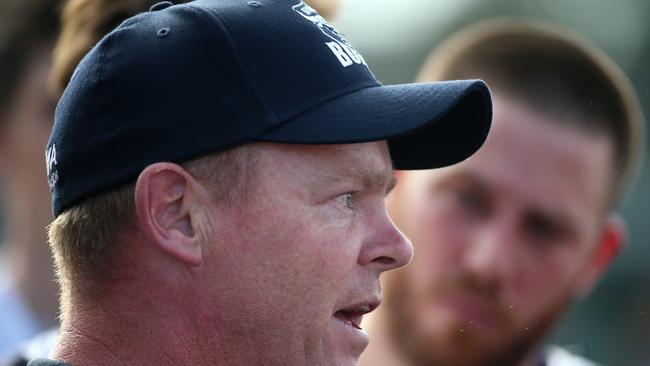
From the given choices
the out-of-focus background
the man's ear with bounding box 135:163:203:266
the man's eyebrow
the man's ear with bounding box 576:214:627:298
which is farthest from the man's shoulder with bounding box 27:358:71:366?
the man's ear with bounding box 576:214:627:298

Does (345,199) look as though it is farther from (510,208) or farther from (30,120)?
(30,120)

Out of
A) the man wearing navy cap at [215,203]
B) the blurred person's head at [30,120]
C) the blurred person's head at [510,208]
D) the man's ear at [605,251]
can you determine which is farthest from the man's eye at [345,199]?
the blurred person's head at [30,120]

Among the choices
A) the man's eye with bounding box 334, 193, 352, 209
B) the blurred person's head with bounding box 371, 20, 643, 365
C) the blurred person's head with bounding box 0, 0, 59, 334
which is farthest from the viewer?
the blurred person's head with bounding box 0, 0, 59, 334

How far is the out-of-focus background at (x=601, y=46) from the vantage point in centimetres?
651

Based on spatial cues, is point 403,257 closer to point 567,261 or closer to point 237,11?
point 237,11

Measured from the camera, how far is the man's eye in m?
2.52

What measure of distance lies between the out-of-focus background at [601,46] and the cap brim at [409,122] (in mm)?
676

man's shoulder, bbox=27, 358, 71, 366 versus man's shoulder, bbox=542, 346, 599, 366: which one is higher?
man's shoulder, bbox=27, 358, 71, 366

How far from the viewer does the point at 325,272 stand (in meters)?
2.47

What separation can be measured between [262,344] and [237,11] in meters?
0.60

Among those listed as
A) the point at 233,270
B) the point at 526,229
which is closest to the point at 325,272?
the point at 233,270

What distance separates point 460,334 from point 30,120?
1.66 meters

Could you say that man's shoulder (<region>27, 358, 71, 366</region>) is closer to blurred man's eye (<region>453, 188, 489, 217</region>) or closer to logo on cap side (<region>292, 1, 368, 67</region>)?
logo on cap side (<region>292, 1, 368, 67</region>)

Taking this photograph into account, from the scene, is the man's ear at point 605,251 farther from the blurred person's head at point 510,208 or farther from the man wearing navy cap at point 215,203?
the man wearing navy cap at point 215,203
